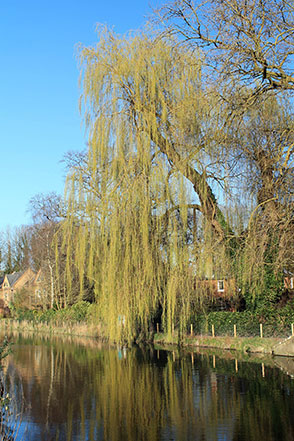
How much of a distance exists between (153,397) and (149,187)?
7070 mm

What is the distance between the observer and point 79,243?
17562 mm

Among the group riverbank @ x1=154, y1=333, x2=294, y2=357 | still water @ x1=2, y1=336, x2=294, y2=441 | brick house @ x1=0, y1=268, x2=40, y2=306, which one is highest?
brick house @ x1=0, y1=268, x2=40, y2=306

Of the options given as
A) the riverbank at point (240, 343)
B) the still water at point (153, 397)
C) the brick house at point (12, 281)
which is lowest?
the still water at point (153, 397)

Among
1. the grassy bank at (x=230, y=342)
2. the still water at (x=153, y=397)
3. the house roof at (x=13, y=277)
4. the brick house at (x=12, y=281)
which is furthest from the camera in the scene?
the house roof at (x=13, y=277)

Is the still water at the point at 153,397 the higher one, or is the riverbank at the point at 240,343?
the riverbank at the point at 240,343

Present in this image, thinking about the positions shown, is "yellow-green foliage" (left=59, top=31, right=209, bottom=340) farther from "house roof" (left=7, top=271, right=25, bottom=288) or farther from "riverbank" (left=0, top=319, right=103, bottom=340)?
"house roof" (left=7, top=271, right=25, bottom=288)

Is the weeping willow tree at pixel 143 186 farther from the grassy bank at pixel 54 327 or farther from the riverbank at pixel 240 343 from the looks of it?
the grassy bank at pixel 54 327

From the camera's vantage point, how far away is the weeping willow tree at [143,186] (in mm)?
16500

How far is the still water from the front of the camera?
8.55 metres

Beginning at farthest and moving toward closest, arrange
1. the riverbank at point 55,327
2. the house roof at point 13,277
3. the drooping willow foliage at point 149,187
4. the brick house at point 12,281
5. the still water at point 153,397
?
the house roof at point 13,277, the brick house at point 12,281, the riverbank at point 55,327, the drooping willow foliage at point 149,187, the still water at point 153,397

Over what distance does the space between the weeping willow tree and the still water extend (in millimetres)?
2180

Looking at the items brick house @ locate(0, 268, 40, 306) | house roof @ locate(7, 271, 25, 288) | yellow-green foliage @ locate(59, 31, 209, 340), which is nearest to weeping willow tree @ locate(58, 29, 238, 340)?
yellow-green foliage @ locate(59, 31, 209, 340)

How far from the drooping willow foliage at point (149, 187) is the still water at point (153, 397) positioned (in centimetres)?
219

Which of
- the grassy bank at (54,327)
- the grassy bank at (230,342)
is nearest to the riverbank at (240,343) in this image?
the grassy bank at (230,342)
